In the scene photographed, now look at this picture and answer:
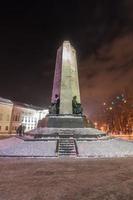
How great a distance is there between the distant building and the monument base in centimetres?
3068

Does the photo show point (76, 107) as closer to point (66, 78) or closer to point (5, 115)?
point (66, 78)

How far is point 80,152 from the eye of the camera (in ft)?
41.1

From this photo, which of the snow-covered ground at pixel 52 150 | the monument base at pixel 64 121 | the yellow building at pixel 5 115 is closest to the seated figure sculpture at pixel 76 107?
the monument base at pixel 64 121

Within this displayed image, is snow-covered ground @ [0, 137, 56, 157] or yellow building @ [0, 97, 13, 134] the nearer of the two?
snow-covered ground @ [0, 137, 56, 157]

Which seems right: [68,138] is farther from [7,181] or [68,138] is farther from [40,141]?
[7,181]

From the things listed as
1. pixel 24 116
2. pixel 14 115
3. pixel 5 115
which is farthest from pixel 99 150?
pixel 24 116

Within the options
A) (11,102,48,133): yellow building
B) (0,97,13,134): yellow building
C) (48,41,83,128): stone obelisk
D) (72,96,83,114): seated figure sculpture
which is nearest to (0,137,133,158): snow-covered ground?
(48,41,83,128): stone obelisk

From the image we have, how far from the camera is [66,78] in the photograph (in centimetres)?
2055

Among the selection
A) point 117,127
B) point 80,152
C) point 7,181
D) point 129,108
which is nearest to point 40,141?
point 80,152

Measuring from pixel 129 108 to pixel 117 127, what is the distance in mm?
7240

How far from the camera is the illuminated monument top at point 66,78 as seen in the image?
19.8 meters

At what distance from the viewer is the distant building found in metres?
49.8

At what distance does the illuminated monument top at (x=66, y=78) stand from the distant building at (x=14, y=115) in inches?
1160

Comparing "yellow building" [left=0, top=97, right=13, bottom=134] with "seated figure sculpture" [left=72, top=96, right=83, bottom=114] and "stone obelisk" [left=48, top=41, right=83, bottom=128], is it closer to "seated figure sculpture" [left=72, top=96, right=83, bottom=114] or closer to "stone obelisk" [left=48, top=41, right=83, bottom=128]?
"stone obelisk" [left=48, top=41, right=83, bottom=128]
